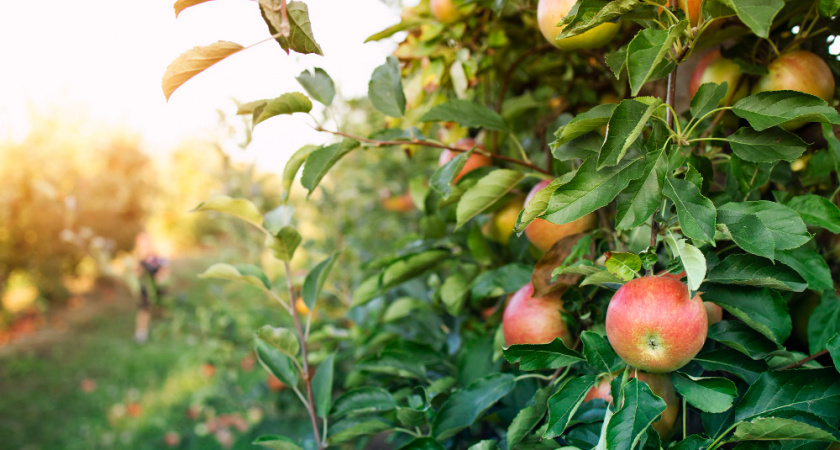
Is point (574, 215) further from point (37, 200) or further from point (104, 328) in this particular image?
point (37, 200)

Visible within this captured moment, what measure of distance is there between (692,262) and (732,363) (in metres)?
0.18

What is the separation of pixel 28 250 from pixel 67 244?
45 centimetres

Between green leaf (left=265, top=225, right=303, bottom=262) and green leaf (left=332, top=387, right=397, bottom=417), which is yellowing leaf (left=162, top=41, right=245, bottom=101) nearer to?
green leaf (left=265, top=225, right=303, bottom=262)

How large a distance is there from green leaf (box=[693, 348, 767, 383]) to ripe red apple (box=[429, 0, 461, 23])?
635 mm

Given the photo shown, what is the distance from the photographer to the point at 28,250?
21.9ft

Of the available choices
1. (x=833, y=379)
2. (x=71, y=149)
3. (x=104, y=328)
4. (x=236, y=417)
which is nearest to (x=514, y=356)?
(x=833, y=379)

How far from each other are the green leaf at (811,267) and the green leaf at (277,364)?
641mm

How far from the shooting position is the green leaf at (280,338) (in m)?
0.68

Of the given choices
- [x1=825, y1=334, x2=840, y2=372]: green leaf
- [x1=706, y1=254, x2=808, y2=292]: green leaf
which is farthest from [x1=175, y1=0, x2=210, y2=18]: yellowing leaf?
[x1=825, y1=334, x2=840, y2=372]: green leaf

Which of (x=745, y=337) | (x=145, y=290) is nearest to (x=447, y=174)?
(x=745, y=337)

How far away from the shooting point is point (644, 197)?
0.46 metres

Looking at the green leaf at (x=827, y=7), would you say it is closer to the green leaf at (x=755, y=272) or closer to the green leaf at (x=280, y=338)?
the green leaf at (x=755, y=272)

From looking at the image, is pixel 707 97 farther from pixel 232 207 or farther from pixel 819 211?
pixel 232 207

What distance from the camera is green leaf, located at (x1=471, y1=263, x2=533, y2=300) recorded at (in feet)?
2.38
